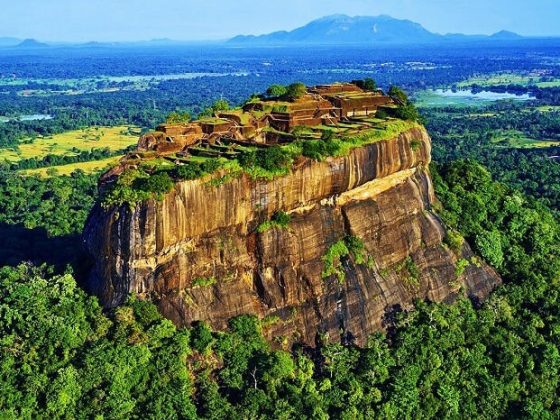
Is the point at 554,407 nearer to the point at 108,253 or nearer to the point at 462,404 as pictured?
the point at 462,404

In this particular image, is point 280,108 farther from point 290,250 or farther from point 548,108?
point 548,108

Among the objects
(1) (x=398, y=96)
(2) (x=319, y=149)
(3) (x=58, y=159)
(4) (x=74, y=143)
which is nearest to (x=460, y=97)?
(4) (x=74, y=143)

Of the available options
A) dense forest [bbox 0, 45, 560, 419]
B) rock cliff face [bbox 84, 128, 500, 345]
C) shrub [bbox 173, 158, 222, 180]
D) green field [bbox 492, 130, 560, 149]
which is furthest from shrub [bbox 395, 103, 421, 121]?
green field [bbox 492, 130, 560, 149]

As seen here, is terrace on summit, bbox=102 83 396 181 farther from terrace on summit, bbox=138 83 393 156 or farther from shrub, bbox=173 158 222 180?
shrub, bbox=173 158 222 180

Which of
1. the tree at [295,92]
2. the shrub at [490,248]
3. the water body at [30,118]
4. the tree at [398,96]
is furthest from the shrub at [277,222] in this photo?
the water body at [30,118]

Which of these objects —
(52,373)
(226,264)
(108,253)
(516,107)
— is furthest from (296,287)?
(516,107)

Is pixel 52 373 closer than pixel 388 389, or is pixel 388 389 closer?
pixel 52 373
